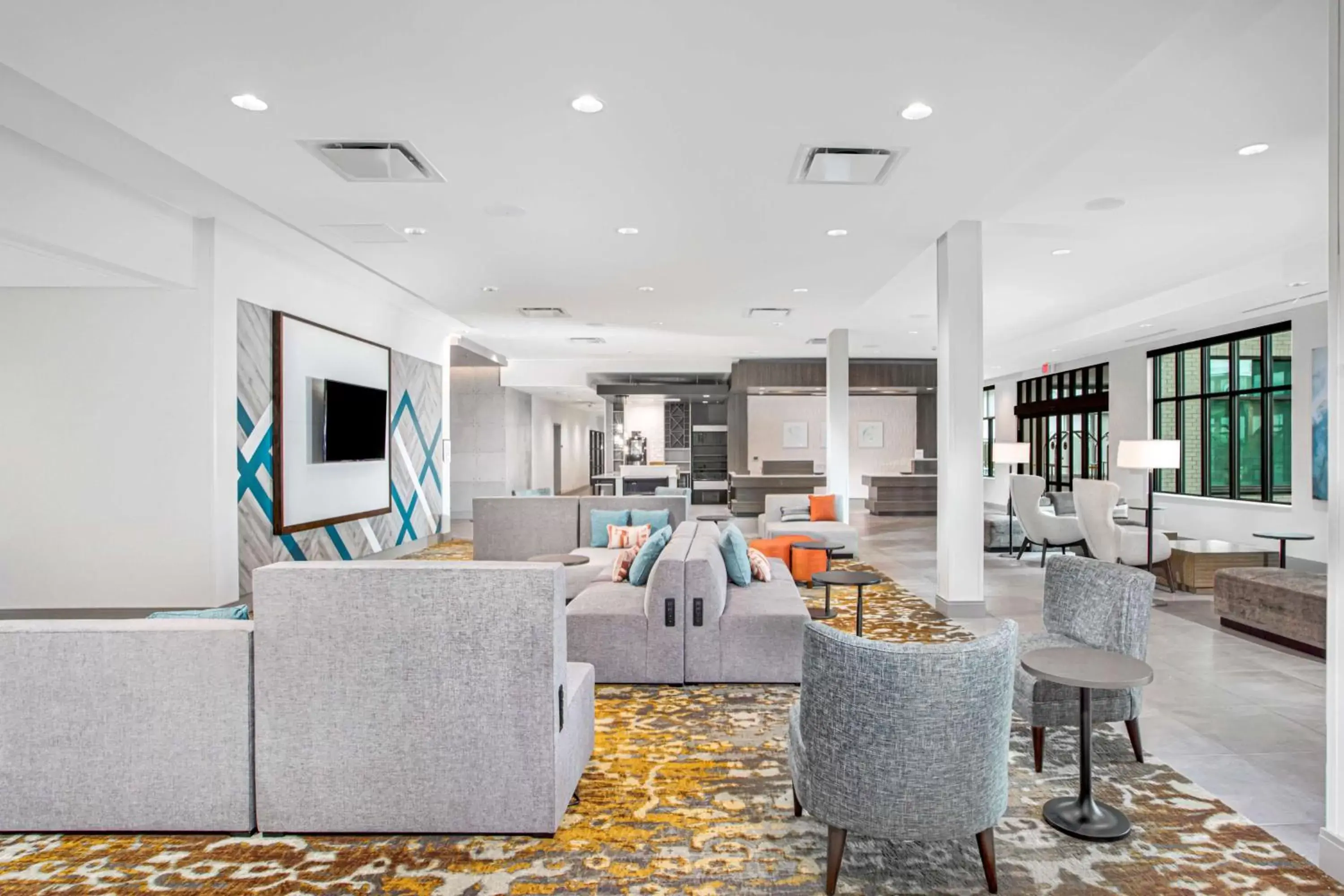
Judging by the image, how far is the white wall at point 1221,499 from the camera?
340 inches

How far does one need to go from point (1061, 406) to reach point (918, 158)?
11.8m

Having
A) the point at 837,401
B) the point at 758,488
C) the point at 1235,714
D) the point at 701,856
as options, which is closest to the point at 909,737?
the point at 701,856

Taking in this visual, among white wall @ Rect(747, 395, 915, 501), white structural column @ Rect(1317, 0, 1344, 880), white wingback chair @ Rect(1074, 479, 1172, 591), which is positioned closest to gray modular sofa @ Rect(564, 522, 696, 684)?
white structural column @ Rect(1317, 0, 1344, 880)

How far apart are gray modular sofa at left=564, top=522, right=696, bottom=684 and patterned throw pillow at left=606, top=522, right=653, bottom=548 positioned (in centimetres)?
272

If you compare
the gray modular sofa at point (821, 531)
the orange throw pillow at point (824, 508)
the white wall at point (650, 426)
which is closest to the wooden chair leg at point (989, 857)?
the gray modular sofa at point (821, 531)

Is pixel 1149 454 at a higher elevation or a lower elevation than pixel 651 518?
higher

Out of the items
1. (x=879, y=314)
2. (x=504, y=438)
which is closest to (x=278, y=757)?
(x=879, y=314)

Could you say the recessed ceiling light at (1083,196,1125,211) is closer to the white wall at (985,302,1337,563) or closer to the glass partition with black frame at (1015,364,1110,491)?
the white wall at (985,302,1337,563)

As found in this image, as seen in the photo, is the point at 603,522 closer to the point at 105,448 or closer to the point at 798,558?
the point at 798,558

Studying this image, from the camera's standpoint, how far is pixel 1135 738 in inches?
131

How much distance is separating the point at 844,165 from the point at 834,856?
3.56 meters

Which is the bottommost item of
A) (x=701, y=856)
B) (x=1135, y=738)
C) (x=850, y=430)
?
(x=701, y=856)

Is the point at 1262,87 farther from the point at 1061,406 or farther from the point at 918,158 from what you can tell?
the point at 1061,406

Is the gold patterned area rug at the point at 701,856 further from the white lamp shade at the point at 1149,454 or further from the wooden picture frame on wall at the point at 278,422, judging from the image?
the white lamp shade at the point at 1149,454
